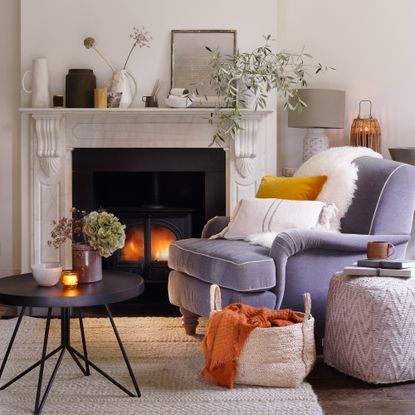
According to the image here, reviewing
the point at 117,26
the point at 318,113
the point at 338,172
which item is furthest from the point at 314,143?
the point at 117,26

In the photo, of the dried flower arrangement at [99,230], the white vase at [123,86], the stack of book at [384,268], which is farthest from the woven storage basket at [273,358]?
the white vase at [123,86]

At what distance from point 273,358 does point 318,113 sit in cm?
228

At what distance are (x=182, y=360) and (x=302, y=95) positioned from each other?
2148mm

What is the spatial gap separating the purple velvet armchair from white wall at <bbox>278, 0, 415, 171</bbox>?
1.32 metres

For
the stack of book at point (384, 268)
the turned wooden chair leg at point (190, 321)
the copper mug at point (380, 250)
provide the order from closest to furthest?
1. the stack of book at point (384, 268)
2. the copper mug at point (380, 250)
3. the turned wooden chair leg at point (190, 321)

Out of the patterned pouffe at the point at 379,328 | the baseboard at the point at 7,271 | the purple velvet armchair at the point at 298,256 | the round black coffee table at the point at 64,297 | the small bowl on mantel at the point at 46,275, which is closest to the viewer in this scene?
the round black coffee table at the point at 64,297

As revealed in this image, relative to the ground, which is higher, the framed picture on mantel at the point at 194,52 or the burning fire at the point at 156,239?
the framed picture on mantel at the point at 194,52

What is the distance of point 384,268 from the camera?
11.1 ft

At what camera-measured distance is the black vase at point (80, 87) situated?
5168 millimetres

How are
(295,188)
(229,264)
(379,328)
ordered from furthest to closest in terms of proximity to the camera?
(295,188) < (229,264) < (379,328)

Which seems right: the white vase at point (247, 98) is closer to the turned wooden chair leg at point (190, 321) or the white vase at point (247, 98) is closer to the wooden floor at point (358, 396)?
the turned wooden chair leg at point (190, 321)

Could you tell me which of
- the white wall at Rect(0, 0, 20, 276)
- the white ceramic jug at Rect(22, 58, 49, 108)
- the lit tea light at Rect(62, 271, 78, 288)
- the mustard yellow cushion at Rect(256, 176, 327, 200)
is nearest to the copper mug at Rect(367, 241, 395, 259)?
the mustard yellow cushion at Rect(256, 176, 327, 200)

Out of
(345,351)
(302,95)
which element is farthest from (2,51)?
(345,351)

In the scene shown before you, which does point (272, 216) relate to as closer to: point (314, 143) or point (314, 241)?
point (314, 241)
